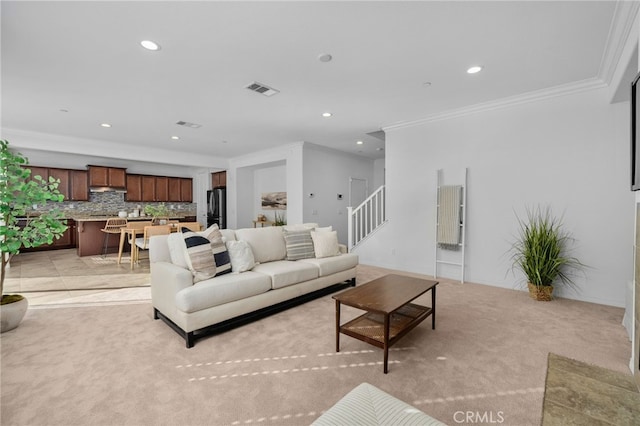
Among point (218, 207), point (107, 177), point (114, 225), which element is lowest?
point (114, 225)

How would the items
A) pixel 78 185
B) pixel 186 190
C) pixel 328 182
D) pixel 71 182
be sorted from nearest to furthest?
1. pixel 328 182
2. pixel 71 182
3. pixel 78 185
4. pixel 186 190

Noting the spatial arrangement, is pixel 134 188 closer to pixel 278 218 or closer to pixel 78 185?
pixel 78 185

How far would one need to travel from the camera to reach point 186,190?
32.7 ft

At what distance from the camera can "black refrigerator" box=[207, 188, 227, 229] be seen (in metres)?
8.93

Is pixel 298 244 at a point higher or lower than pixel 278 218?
lower

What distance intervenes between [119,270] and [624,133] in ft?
24.8

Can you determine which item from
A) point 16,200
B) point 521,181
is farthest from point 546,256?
point 16,200

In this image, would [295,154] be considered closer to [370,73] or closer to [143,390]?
[370,73]

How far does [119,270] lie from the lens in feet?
17.0

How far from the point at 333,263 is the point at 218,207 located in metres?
6.27

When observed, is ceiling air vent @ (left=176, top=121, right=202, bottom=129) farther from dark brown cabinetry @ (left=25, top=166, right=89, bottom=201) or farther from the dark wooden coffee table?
dark brown cabinetry @ (left=25, top=166, right=89, bottom=201)

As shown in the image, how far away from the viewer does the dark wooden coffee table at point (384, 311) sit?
2082 mm

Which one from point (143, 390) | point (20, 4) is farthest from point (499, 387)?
point (20, 4)

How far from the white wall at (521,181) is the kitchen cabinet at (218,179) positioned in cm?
563
